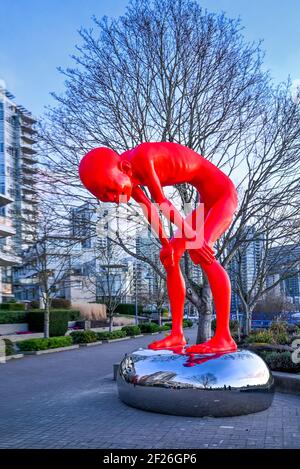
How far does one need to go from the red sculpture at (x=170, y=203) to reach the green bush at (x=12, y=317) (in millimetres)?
25040

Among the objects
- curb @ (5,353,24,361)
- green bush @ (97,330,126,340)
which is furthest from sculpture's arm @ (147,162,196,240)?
green bush @ (97,330,126,340)

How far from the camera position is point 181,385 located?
24.7ft

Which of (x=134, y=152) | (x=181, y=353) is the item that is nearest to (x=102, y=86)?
(x=134, y=152)

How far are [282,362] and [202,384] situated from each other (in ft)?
13.2

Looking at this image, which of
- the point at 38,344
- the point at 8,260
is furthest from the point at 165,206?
the point at 8,260

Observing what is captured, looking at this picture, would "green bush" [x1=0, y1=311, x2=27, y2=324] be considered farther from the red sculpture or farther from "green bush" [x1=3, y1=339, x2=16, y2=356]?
the red sculpture

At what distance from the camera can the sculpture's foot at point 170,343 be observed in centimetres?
867

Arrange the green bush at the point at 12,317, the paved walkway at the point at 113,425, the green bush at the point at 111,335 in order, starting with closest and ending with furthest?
the paved walkway at the point at 113,425, the green bush at the point at 111,335, the green bush at the point at 12,317

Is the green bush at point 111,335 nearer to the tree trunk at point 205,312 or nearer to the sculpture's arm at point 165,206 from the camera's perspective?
the tree trunk at point 205,312

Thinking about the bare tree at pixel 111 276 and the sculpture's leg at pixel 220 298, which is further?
the bare tree at pixel 111 276

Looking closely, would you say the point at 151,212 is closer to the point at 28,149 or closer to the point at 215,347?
the point at 215,347

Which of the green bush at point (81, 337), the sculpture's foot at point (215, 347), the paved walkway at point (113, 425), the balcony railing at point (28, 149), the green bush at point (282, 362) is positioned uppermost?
the balcony railing at point (28, 149)

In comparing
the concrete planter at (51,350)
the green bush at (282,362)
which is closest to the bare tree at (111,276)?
the concrete planter at (51,350)

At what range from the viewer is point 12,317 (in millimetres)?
32188
